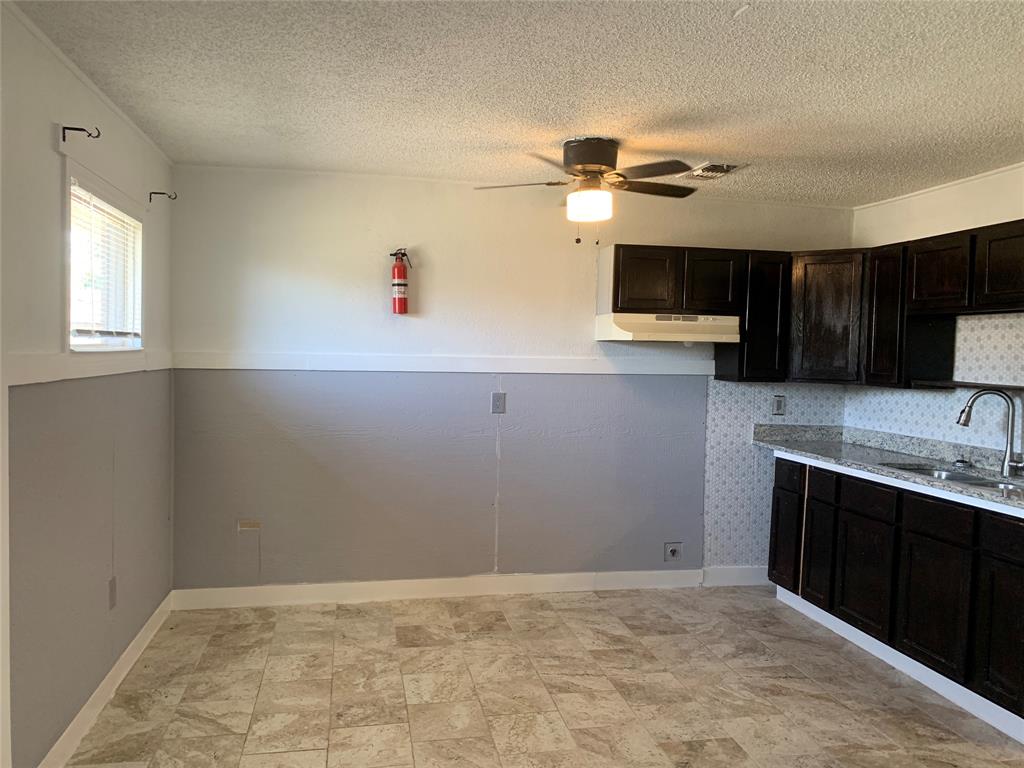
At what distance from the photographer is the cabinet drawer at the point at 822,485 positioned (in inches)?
153

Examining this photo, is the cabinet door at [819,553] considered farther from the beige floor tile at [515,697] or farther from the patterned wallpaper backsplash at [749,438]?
the beige floor tile at [515,697]

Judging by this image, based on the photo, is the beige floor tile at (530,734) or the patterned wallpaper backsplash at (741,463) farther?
the patterned wallpaper backsplash at (741,463)

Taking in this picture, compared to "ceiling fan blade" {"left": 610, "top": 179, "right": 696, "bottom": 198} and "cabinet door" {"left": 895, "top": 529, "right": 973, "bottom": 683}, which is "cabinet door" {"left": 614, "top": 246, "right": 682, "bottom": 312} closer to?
"ceiling fan blade" {"left": 610, "top": 179, "right": 696, "bottom": 198}

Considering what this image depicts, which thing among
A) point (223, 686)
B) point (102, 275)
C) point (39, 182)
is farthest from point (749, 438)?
point (39, 182)

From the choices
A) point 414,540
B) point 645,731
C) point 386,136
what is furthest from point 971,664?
point 386,136

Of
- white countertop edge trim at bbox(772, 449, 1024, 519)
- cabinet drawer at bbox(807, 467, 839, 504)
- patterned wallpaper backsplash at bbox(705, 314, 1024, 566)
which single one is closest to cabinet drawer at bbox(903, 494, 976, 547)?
white countertop edge trim at bbox(772, 449, 1024, 519)

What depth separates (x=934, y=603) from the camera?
10.6 feet

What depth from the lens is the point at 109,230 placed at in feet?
10.2

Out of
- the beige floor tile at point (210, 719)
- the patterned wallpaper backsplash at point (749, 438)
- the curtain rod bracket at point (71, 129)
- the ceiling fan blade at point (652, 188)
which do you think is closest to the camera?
the curtain rod bracket at point (71, 129)

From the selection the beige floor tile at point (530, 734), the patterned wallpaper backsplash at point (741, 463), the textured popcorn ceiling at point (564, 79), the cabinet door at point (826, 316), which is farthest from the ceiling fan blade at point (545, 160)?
the beige floor tile at point (530, 734)

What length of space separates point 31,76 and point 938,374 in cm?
429

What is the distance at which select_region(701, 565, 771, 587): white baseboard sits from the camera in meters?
4.72

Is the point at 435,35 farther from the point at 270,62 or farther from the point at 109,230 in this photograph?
the point at 109,230

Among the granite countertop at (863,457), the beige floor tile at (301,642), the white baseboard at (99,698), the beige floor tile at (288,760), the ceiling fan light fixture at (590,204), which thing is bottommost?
the beige floor tile at (288,760)
